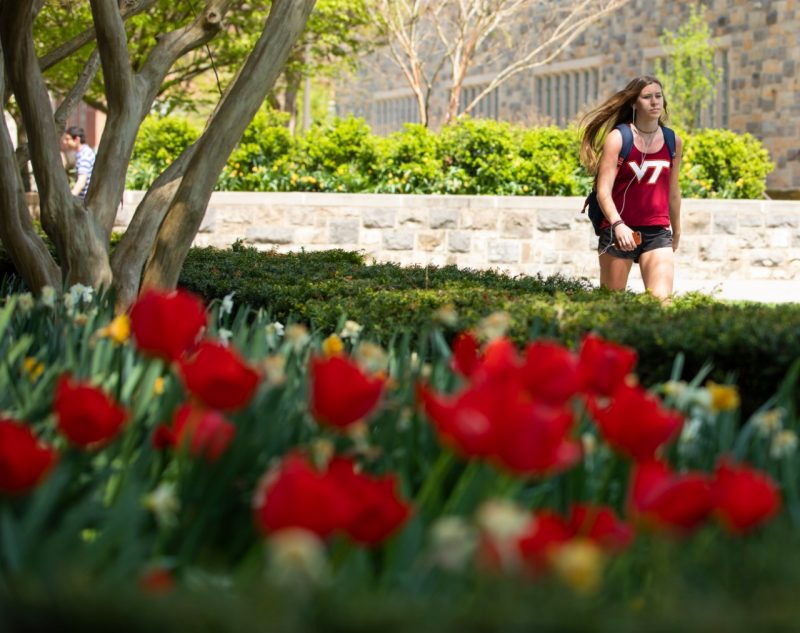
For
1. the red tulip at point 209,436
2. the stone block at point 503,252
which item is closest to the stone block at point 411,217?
the stone block at point 503,252

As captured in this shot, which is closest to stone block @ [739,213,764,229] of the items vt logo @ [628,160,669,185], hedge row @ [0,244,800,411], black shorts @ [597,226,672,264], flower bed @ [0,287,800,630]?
black shorts @ [597,226,672,264]

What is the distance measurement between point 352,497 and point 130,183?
482 inches

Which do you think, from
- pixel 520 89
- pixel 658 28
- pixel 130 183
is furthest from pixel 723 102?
pixel 130 183

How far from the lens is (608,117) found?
712 centimetres

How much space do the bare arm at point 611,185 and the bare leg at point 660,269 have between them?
307 millimetres

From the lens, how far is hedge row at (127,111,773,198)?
1377 centimetres

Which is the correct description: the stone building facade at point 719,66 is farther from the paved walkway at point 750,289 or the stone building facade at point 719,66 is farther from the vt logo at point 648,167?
the vt logo at point 648,167

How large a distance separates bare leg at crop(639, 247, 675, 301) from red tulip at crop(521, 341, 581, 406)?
16.3 feet

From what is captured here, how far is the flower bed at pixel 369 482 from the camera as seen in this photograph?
1532 millimetres

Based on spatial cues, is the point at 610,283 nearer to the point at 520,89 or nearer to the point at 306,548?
the point at 306,548

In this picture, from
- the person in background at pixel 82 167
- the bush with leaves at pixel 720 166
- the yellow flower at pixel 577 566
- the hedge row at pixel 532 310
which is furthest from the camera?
the bush with leaves at pixel 720 166

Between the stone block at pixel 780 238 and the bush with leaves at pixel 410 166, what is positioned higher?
the bush with leaves at pixel 410 166

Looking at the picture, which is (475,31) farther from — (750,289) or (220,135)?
(220,135)

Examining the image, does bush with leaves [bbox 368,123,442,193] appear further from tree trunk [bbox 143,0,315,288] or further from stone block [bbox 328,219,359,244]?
tree trunk [bbox 143,0,315,288]
